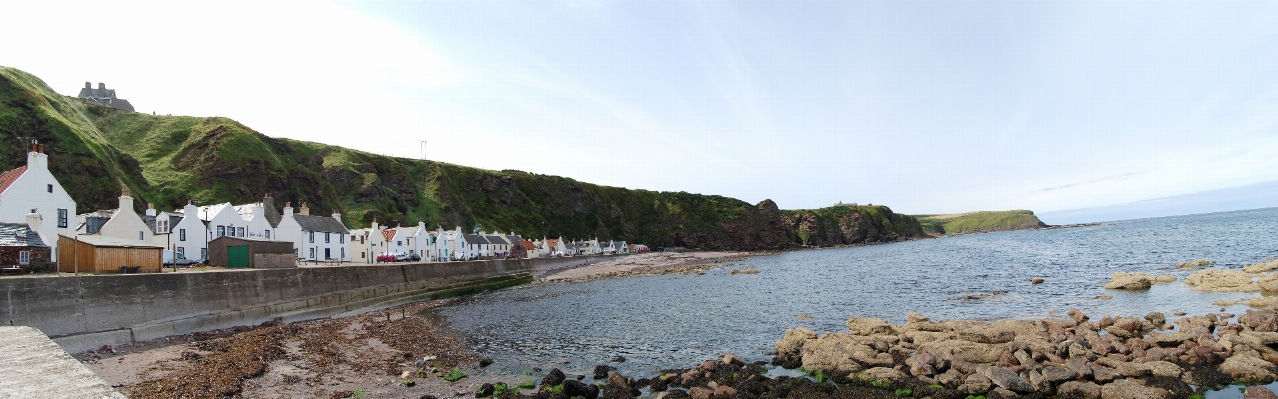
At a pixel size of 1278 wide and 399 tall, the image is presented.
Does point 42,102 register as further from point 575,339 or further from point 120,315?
point 575,339

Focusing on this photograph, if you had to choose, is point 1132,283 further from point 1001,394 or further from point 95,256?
point 95,256

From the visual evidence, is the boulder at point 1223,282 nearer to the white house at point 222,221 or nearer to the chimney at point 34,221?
the chimney at point 34,221

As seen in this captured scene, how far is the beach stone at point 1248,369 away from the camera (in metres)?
16.1

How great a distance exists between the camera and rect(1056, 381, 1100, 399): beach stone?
15.2 m

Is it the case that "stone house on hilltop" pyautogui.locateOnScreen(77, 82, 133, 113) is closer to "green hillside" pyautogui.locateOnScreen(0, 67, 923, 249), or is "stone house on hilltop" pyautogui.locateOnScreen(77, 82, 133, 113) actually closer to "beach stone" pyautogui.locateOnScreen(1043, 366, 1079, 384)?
"green hillside" pyautogui.locateOnScreen(0, 67, 923, 249)

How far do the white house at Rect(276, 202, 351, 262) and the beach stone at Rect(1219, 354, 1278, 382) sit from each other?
225 ft

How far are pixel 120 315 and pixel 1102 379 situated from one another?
37.9m

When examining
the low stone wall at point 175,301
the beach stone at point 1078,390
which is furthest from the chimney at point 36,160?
the beach stone at point 1078,390

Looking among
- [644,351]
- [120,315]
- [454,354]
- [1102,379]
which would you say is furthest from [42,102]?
[1102,379]

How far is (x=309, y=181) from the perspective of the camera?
347ft

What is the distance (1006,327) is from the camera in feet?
76.1

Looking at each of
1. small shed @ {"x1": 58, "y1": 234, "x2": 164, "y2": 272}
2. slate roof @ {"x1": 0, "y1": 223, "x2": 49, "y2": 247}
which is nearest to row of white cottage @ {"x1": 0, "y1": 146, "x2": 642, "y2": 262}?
slate roof @ {"x1": 0, "y1": 223, "x2": 49, "y2": 247}

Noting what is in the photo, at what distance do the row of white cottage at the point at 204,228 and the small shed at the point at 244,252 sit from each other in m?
3.13

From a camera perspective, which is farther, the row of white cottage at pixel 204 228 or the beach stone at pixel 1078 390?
the row of white cottage at pixel 204 228
